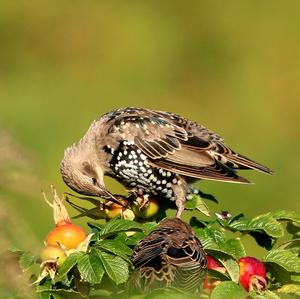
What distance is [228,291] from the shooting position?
534 cm

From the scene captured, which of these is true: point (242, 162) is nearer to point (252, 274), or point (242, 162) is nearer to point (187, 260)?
point (187, 260)

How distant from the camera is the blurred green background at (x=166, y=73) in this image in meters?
15.1

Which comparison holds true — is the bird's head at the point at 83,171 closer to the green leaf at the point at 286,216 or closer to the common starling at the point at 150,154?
the common starling at the point at 150,154

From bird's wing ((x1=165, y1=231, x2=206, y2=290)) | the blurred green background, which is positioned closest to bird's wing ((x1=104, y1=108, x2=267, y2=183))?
bird's wing ((x1=165, y1=231, x2=206, y2=290))

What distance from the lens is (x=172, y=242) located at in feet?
21.3

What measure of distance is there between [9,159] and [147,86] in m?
13.1

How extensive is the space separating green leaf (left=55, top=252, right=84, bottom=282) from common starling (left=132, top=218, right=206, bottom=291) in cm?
24

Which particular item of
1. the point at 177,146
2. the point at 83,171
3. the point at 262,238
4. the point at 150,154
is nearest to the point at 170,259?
the point at 262,238

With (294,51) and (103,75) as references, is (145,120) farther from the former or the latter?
(294,51)

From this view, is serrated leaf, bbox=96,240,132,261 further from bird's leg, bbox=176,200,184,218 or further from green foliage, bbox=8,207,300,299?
bird's leg, bbox=176,200,184,218

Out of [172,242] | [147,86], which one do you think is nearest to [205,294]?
[172,242]

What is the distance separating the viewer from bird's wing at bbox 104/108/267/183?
9227 millimetres

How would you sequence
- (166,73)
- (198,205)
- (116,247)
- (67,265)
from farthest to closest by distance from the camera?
(166,73) → (198,205) → (116,247) → (67,265)

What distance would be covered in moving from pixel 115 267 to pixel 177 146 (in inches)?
158
